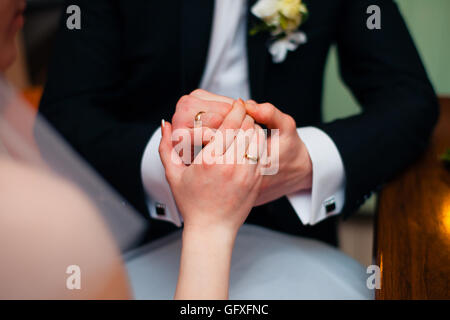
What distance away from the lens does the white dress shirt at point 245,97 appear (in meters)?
0.57

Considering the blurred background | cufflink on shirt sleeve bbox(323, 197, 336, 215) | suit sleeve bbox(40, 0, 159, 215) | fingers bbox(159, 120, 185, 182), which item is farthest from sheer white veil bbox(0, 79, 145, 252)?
the blurred background

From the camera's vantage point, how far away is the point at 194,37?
59 centimetres

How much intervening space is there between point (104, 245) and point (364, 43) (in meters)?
0.55

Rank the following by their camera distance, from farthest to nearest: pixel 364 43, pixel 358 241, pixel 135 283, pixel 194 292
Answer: pixel 358 241 < pixel 364 43 < pixel 135 283 < pixel 194 292

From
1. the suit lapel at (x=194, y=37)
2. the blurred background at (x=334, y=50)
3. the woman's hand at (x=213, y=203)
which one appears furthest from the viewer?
the blurred background at (x=334, y=50)

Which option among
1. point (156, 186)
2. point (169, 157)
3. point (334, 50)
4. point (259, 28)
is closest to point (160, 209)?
point (156, 186)

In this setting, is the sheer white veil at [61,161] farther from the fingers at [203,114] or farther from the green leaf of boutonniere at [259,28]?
the green leaf of boutonniere at [259,28]

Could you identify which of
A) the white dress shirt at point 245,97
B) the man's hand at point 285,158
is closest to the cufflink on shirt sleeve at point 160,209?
the white dress shirt at point 245,97

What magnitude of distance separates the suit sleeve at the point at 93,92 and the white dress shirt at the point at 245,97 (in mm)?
71

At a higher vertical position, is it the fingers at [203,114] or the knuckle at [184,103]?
the knuckle at [184,103]

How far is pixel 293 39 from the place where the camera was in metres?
0.64

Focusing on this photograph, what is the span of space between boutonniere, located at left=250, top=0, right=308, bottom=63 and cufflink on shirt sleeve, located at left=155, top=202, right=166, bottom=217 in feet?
0.89
